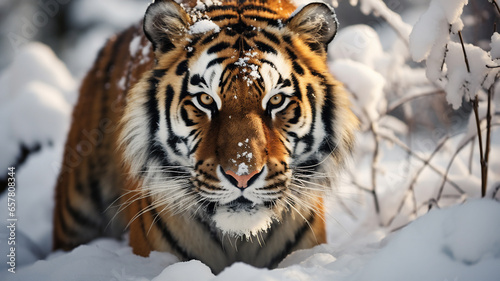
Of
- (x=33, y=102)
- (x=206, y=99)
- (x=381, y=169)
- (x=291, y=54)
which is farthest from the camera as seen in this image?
(x=33, y=102)

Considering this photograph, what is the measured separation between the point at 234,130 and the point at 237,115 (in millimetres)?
48

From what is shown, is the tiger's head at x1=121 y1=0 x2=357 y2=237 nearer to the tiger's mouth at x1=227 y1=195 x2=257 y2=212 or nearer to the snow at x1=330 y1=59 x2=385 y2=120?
the tiger's mouth at x1=227 y1=195 x2=257 y2=212

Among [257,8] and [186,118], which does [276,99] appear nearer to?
[186,118]

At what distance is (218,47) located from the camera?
1.23 metres

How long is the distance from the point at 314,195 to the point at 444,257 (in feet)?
1.74

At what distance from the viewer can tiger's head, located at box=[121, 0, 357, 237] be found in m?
1.12

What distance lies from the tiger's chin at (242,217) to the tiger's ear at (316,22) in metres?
0.58

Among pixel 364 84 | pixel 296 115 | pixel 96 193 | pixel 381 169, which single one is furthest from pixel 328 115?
pixel 96 193

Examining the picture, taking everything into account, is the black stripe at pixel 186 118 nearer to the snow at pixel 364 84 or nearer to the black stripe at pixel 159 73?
the black stripe at pixel 159 73

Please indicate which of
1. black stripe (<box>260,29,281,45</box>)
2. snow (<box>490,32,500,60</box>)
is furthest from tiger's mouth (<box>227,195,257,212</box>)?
snow (<box>490,32,500,60</box>)

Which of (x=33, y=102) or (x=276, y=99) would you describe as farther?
(x=33, y=102)

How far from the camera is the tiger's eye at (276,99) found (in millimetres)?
1178

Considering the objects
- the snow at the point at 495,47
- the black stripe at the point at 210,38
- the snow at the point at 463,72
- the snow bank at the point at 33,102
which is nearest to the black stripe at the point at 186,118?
the black stripe at the point at 210,38

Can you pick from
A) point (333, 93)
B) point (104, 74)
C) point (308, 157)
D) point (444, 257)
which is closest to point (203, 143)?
point (308, 157)
